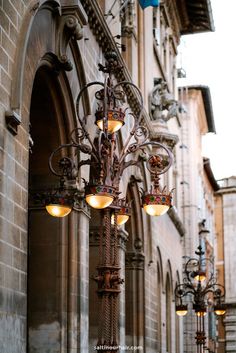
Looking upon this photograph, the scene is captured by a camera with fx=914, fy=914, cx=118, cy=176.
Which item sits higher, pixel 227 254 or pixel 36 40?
pixel 227 254

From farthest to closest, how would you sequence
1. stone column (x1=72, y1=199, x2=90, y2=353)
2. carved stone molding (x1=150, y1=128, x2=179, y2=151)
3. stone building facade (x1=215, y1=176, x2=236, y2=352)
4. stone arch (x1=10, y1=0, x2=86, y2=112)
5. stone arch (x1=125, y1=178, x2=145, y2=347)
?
stone building facade (x1=215, y1=176, x2=236, y2=352)
carved stone molding (x1=150, y1=128, x2=179, y2=151)
stone arch (x1=125, y1=178, x2=145, y2=347)
stone column (x1=72, y1=199, x2=90, y2=353)
stone arch (x1=10, y1=0, x2=86, y2=112)

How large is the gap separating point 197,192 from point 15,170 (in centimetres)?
3884

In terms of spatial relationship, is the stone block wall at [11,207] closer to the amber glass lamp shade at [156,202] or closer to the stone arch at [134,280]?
the amber glass lamp shade at [156,202]

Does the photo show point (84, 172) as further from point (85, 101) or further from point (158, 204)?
point (158, 204)

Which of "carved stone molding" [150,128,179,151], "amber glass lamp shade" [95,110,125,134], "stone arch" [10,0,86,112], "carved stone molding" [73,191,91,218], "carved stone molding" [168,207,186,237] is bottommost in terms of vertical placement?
"carved stone molding" [73,191,91,218]

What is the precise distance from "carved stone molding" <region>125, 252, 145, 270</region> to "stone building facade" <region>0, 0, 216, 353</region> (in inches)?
1.3

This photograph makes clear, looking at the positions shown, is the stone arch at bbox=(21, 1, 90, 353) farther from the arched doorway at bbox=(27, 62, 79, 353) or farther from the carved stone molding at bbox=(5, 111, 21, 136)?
the carved stone molding at bbox=(5, 111, 21, 136)

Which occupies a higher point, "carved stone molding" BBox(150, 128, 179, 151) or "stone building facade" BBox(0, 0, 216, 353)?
"carved stone molding" BBox(150, 128, 179, 151)

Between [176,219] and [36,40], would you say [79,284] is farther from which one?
[176,219]

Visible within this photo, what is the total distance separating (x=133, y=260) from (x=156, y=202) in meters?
13.1

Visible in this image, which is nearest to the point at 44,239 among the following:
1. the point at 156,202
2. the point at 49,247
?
the point at 49,247

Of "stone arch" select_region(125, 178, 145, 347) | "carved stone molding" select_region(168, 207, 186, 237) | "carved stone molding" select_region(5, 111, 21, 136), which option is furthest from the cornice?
"carved stone molding" select_region(168, 207, 186, 237)

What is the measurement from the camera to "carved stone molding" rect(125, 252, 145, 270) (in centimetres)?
2709

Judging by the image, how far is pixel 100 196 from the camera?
13242 mm
